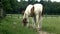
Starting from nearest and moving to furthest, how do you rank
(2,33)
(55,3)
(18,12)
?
(2,33) → (18,12) → (55,3)

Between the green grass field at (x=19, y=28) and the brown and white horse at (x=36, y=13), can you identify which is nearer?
the green grass field at (x=19, y=28)

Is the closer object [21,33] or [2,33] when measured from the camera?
[2,33]

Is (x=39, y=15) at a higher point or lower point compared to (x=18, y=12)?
higher

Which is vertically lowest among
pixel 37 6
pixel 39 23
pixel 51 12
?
pixel 51 12

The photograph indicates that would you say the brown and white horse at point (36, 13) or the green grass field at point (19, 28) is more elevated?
the brown and white horse at point (36, 13)

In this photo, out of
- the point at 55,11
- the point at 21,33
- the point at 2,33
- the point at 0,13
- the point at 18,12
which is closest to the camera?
the point at 2,33

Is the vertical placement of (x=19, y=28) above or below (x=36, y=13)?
below

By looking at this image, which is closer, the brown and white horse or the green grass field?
the green grass field

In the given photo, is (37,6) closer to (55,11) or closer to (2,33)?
(2,33)

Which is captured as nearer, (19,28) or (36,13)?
(19,28)

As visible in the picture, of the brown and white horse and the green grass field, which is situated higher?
the brown and white horse

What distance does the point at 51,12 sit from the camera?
57344 mm

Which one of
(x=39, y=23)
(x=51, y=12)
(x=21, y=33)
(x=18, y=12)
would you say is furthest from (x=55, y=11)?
(x=21, y=33)

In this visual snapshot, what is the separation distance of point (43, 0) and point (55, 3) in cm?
339
